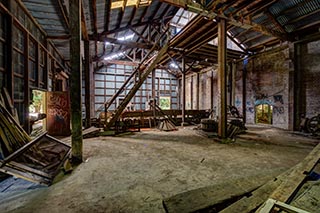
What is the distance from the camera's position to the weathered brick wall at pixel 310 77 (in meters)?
7.54

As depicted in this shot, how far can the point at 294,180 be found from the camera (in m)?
2.22

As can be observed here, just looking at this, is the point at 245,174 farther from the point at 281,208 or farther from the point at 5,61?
the point at 5,61

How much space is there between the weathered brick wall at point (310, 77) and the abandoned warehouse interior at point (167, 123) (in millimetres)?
44

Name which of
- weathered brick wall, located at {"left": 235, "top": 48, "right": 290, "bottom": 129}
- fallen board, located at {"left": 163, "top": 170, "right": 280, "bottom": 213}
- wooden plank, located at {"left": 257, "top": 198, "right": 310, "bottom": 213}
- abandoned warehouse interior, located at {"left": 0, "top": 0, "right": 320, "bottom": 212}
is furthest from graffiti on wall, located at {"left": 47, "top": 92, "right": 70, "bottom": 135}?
weathered brick wall, located at {"left": 235, "top": 48, "right": 290, "bottom": 129}

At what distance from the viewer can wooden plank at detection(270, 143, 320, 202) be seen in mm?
1891

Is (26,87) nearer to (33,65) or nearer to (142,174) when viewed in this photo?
(33,65)

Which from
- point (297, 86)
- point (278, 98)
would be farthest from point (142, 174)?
point (278, 98)

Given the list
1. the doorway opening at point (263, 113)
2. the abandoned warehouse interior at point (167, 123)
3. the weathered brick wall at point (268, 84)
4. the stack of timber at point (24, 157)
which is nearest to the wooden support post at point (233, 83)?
the abandoned warehouse interior at point (167, 123)

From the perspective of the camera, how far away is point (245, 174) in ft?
10.1

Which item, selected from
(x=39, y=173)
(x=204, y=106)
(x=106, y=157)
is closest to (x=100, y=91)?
(x=204, y=106)

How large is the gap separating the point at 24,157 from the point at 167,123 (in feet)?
20.9

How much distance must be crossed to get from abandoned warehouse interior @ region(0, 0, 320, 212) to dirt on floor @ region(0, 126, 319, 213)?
26 mm

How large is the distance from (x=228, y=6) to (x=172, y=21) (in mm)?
7143

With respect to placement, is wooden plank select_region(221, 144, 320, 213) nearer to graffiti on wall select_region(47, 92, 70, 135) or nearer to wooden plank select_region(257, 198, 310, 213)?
wooden plank select_region(257, 198, 310, 213)
